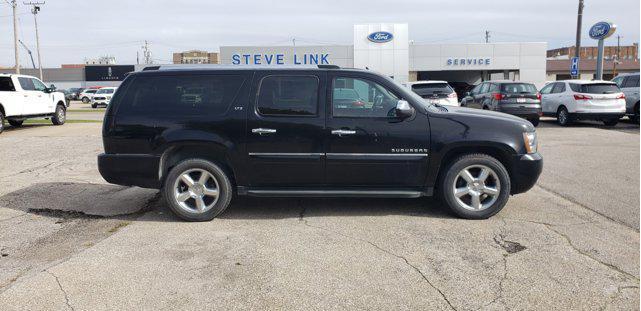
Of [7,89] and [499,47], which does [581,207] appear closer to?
[7,89]

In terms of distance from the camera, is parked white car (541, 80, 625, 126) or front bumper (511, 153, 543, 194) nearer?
front bumper (511, 153, 543, 194)

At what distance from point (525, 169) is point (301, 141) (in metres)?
2.56

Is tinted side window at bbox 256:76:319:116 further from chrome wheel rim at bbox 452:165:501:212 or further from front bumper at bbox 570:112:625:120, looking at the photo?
front bumper at bbox 570:112:625:120

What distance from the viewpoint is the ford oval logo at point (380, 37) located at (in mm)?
34469

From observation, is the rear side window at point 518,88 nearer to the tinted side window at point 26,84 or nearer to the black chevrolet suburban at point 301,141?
the black chevrolet suburban at point 301,141

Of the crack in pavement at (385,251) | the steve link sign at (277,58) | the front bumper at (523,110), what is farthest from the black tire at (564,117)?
the steve link sign at (277,58)

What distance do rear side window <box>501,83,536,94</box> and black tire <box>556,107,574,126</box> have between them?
166 cm

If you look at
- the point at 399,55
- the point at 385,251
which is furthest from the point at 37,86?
the point at 399,55

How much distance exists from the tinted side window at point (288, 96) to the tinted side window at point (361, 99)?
0.25 metres

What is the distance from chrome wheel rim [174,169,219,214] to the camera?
5887 mm

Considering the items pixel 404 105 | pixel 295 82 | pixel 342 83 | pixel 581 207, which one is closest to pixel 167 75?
pixel 295 82

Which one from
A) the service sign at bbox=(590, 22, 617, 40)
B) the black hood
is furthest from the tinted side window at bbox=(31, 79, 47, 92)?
the service sign at bbox=(590, 22, 617, 40)

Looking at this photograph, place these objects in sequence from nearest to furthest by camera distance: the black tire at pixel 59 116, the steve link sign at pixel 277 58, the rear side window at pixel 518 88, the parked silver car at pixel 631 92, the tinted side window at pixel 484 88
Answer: the rear side window at pixel 518 88 → the parked silver car at pixel 631 92 → the tinted side window at pixel 484 88 → the black tire at pixel 59 116 → the steve link sign at pixel 277 58

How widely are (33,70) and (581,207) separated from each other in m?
89.3
